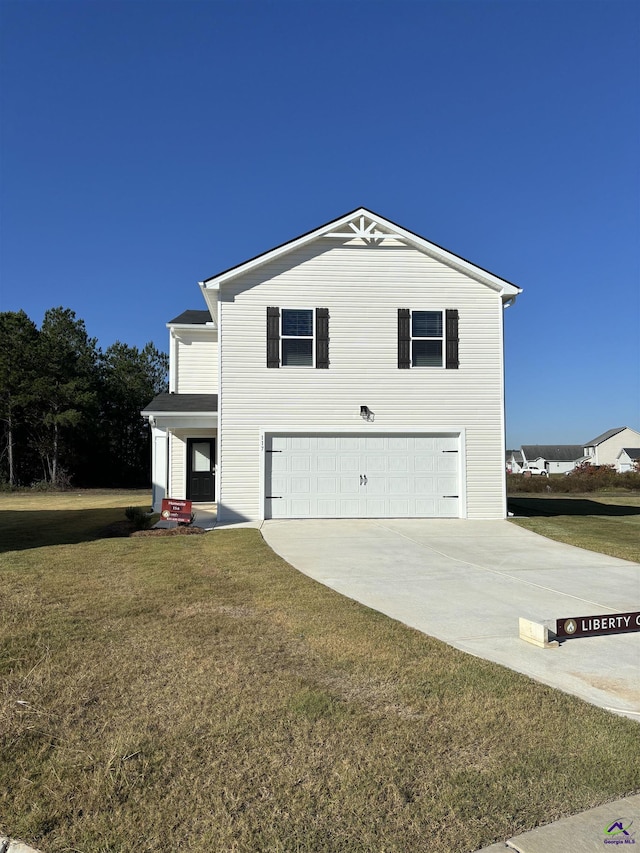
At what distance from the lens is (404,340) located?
1442 centimetres

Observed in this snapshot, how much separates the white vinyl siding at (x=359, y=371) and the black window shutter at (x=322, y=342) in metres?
0.13

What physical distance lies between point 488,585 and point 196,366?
42.2ft

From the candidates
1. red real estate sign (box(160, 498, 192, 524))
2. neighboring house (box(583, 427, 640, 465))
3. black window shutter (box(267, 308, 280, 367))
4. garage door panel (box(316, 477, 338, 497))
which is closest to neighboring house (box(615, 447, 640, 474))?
neighboring house (box(583, 427, 640, 465))

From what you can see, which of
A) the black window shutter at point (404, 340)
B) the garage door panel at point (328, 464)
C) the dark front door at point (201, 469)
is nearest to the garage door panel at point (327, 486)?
the garage door panel at point (328, 464)

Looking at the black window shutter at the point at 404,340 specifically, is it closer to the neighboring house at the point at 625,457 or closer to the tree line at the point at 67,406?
the tree line at the point at 67,406

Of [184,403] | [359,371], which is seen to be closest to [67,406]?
[184,403]

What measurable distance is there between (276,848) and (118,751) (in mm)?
1142

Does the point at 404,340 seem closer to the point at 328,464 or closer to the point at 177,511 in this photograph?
the point at 328,464

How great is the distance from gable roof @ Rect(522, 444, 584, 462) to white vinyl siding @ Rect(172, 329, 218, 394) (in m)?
79.8

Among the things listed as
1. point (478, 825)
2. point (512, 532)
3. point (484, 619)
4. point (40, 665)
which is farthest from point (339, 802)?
point (512, 532)

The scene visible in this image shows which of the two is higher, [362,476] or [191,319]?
[191,319]

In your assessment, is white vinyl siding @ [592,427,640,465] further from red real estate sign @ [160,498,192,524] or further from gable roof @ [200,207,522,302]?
red real estate sign @ [160,498,192,524]

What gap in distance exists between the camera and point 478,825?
246 centimetres

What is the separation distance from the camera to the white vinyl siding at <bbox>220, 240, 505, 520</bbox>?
13.9 metres
